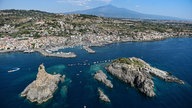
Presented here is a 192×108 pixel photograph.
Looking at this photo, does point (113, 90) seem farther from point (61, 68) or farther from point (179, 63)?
point (179, 63)

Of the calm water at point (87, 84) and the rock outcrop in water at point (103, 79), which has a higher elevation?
the rock outcrop in water at point (103, 79)

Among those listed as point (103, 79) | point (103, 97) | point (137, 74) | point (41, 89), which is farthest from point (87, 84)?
point (137, 74)

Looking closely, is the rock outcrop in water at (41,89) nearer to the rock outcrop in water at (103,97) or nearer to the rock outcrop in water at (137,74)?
the rock outcrop in water at (103,97)

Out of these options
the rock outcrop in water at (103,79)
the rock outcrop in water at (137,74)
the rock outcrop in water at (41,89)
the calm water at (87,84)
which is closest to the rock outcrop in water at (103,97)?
the calm water at (87,84)

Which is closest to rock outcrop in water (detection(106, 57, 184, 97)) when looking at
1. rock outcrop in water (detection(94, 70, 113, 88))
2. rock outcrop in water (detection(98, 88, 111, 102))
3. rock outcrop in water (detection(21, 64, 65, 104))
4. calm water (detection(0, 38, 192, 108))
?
calm water (detection(0, 38, 192, 108))

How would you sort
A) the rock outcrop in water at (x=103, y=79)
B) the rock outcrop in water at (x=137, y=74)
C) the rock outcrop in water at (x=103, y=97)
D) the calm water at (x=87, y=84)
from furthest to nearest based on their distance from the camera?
1. the rock outcrop in water at (x=103, y=79)
2. the rock outcrop in water at (x=137, y=74)
3. the rock outcrop in water at (x=103, y=97)
4. the calm water at (x=87, y=84)

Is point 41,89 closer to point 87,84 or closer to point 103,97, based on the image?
point 87,84

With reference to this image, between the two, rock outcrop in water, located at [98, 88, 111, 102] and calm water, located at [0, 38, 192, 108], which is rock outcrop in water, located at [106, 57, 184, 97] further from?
rock outcrop in water, located at [98, 88, 111, 102]
